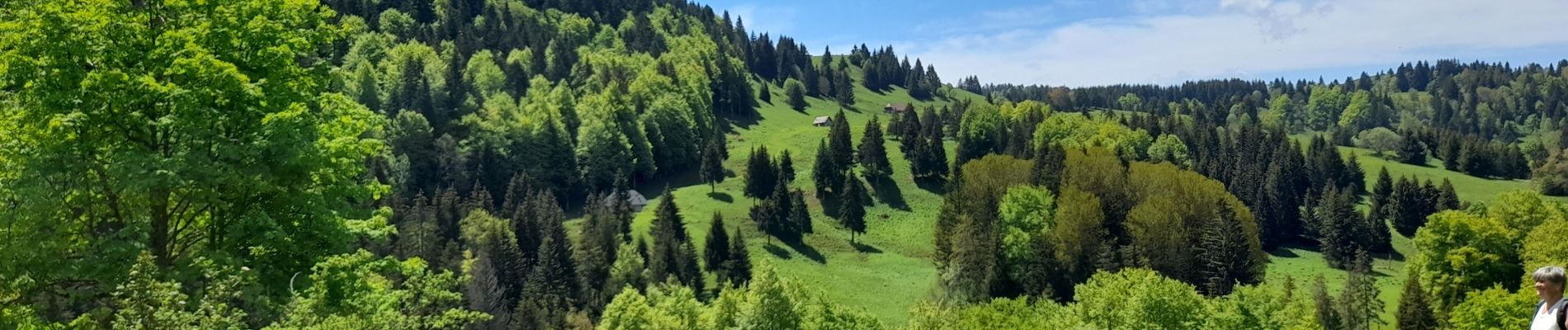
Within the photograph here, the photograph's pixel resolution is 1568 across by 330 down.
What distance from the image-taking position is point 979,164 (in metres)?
107

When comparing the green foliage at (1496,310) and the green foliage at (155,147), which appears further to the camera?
the green foliage at (1496,310)

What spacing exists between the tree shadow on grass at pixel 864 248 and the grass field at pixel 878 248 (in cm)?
10

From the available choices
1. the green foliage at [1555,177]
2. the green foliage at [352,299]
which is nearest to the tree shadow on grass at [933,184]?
the green foliage at [1555,177]

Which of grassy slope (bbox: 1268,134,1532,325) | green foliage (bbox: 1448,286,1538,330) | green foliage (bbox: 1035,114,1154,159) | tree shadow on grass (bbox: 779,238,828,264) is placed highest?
green foliage (bbox: 1035,114,1154,159)

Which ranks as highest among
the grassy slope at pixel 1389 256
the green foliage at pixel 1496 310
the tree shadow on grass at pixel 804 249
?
the green foliage at pixel 1496 310

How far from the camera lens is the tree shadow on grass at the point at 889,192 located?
125 meters

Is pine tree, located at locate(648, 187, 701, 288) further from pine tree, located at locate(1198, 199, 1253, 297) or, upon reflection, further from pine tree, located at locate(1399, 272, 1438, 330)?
pine tree, located at locate(1399, 272, 1438, 330)

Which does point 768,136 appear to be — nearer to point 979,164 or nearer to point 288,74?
point 979,164

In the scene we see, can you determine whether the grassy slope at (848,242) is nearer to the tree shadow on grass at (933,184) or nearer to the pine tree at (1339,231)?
the tree shadow on grass at (933,184)

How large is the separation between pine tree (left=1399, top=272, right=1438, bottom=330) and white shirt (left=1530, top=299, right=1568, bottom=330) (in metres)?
62.6

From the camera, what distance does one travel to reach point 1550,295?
9.73 metres

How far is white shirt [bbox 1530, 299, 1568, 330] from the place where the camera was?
956cm

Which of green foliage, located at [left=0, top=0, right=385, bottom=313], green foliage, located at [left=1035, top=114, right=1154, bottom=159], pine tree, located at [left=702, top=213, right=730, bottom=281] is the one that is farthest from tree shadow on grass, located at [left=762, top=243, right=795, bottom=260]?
green foliage, located at [left=0, top=0, right=385, bottom=313]

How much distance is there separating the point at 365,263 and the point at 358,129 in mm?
2713
